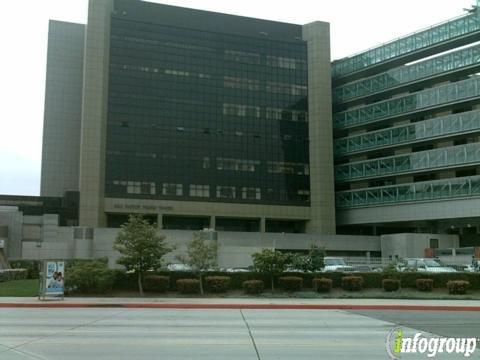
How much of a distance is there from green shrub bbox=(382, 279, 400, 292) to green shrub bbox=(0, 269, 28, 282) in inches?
1016

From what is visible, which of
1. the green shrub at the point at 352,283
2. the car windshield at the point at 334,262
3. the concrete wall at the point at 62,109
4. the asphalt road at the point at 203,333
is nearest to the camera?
the asphalt road at the point at 203,333

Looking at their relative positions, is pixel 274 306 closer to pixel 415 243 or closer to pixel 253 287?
pixel 253 287

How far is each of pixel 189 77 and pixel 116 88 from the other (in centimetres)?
1162

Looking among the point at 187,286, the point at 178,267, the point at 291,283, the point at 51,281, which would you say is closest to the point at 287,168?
the point at 178,267

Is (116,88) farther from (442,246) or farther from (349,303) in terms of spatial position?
(349,303)

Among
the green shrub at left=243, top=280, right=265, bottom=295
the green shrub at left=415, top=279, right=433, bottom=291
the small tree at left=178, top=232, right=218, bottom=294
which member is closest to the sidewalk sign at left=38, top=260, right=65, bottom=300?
the small tree at left=178, top=232, right=218, bottom=294

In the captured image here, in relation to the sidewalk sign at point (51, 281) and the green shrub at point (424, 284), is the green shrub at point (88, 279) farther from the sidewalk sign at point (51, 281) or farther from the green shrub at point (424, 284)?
the green shrub at point (424, 284)

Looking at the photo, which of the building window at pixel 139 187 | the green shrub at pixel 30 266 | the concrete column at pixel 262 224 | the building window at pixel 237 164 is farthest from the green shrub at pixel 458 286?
the building window at pixel 237 164

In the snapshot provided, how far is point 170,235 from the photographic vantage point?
79062mm

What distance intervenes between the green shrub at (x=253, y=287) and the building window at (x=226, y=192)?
199ft

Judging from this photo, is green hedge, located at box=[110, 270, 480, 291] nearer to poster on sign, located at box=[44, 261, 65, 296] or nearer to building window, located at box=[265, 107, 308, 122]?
→ poster on sign, located at box=[44, 261, 65, 296]

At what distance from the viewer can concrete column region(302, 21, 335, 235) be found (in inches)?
3750

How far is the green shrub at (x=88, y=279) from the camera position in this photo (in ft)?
99.7

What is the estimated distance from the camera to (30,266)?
52.8m
